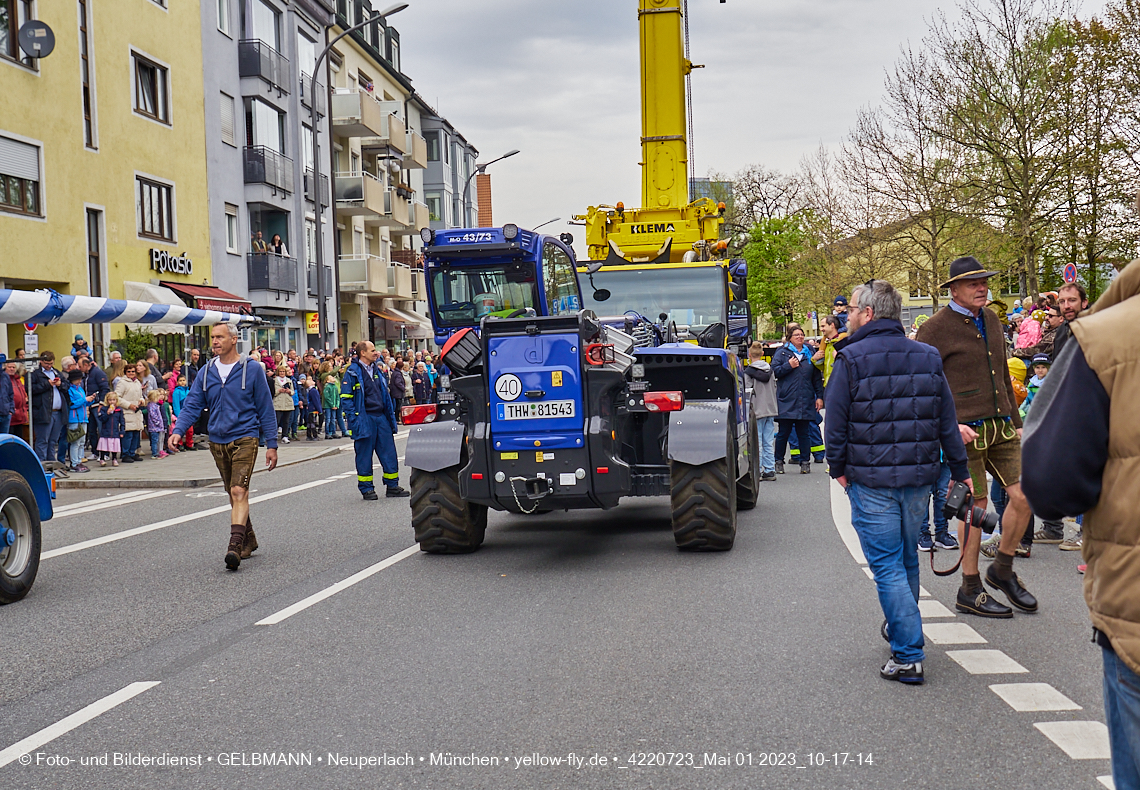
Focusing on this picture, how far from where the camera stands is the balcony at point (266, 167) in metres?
36.2

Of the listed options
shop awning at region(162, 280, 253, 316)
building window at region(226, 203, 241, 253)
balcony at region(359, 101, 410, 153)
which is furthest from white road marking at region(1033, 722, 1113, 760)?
balcony at region(359, 101, 410, 153)

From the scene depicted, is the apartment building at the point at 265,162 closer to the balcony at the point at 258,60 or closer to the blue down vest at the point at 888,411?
the balcony at the point at 258,60

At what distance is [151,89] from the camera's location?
99.9ft

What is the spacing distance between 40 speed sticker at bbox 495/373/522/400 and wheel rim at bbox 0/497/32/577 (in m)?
3.47

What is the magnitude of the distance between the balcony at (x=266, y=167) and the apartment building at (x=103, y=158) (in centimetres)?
337

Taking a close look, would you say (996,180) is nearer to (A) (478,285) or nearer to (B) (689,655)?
(A) (478,285)

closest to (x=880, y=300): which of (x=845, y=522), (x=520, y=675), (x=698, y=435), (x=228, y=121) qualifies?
(x=520, y=675)

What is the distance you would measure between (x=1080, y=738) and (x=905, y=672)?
3.19ft

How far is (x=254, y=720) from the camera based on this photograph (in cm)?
507

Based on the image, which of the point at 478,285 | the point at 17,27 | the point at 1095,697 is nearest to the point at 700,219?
the point at 478,285

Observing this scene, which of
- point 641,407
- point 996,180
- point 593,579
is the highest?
point 996,180

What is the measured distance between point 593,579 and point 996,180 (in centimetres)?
2861

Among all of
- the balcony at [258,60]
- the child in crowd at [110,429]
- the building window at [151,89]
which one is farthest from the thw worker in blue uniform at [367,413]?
the balcony at [258,60]

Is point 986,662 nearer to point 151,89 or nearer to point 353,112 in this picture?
point 151,89
